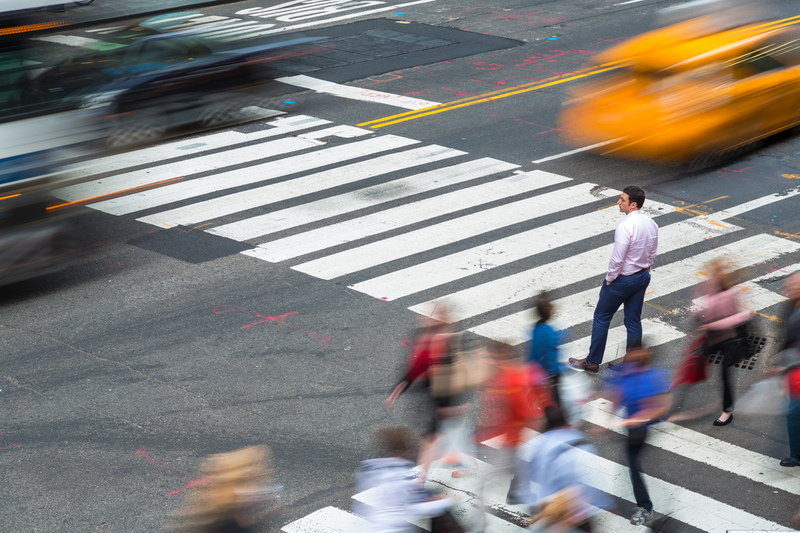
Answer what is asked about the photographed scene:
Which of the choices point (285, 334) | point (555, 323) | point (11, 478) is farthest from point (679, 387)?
point (11, 478)

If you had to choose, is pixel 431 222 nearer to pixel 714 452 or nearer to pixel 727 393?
pixel 727 393

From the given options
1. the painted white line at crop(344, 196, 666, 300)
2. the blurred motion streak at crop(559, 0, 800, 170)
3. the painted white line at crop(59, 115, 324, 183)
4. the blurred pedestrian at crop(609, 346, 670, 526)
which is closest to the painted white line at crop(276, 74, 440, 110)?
the painted white line at crop(59, 115, 324, 183)

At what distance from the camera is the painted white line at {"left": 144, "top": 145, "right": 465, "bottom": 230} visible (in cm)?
1312

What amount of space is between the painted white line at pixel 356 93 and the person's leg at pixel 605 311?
394 inches

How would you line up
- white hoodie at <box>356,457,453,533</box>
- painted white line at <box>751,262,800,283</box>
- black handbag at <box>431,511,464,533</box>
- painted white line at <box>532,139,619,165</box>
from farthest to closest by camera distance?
painted white line at <box>532,139,619,165</box> → painted white line at <box>751,262,800,283</box> → black handbag at <box>431,511,464,533</box> → white hoodie at <box>356,457,453,533</box>

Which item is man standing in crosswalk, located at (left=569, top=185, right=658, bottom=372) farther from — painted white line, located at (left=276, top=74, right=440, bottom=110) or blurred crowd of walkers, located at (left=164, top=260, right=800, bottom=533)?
painted white line, located at (left=276, top=74, right=440, bottom=110)

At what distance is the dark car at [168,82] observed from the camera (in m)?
16.6

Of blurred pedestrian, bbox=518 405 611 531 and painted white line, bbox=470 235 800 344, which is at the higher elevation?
blurred pedestrian, bbox=518 405 611 531

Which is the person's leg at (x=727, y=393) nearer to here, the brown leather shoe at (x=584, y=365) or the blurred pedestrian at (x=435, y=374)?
the brown leather shoe at (x=584, y=365)

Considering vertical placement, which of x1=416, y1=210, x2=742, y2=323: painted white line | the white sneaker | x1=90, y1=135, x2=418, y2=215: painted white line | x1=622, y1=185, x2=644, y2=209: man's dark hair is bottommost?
the white sneaker

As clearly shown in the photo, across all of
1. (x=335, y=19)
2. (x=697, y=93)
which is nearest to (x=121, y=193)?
(x=697, y=93)

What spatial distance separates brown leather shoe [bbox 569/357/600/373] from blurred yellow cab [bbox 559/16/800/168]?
656 centimetres

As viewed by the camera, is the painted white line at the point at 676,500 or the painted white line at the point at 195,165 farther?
the painted white line at the point at 195,165

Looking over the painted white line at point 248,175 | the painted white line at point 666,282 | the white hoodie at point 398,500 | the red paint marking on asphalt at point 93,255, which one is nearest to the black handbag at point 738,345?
the painted white line at point 666,282
